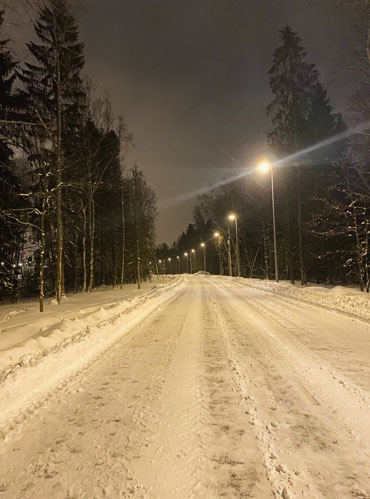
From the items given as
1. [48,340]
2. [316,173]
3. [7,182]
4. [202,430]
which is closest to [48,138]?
[7,182]

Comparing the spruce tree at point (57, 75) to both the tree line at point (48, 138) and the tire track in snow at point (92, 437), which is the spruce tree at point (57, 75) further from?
the tire track in snow at point (92, 437)

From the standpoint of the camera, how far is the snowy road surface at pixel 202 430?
86.1 inches

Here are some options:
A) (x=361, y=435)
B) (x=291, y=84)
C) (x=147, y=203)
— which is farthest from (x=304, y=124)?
(x=361, y=435)

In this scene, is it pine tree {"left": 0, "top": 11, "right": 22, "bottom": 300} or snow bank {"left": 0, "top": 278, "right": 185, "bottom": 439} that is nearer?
snow bank {"left": 0, "top": 278, "right": 185, "bottom": 439}

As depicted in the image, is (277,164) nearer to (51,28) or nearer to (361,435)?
(51,28)

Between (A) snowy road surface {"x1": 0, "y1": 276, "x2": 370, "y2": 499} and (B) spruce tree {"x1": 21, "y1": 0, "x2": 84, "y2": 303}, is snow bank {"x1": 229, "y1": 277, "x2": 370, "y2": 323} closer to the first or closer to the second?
(A) snowy road surface {"x1": 0, "y1": 276, "x2": 370, "y2": 499}

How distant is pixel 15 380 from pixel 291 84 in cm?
2336

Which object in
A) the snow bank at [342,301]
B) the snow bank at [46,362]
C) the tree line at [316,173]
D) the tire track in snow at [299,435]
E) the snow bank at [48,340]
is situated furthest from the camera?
the tree line at [316,173]

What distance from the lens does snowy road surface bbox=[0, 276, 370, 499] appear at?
2.19 metres

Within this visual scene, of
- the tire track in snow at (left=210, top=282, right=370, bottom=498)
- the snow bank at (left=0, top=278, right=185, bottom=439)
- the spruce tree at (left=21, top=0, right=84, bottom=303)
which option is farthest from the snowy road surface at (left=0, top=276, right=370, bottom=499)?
the spruce tree at (left=21, top=0, right=84, bottom=303)

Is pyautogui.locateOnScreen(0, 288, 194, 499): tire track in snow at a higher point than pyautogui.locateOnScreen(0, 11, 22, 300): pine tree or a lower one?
lower

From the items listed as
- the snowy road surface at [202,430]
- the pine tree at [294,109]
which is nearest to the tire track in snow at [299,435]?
the snowy road surface at [202,430]

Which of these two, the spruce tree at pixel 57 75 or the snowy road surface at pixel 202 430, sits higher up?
the spruce tree at pixel 57 75

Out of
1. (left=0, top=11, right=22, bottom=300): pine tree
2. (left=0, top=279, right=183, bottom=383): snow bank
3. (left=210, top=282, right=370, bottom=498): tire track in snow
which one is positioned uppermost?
(left=0, top=11, right=22, bottom=300): pine tree
